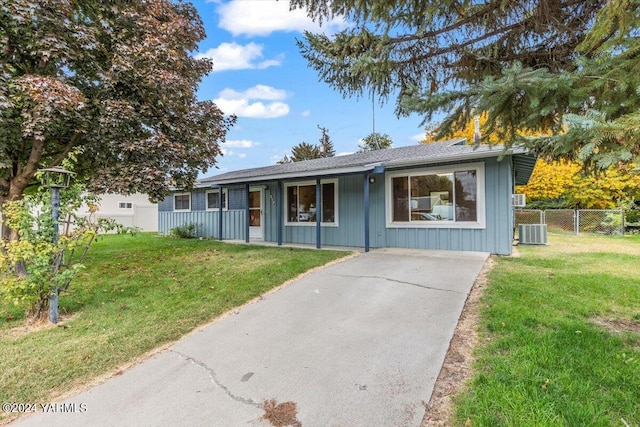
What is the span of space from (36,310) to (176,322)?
1858 millimetres

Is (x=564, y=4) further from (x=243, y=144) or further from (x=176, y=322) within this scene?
(x=243, y=144)

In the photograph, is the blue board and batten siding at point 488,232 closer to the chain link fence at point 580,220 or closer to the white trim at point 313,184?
the white trim at point 313,184

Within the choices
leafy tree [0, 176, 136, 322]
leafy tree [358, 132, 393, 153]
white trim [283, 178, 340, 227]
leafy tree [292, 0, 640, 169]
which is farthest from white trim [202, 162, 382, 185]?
leafy tree [358, 132, 393, 153]

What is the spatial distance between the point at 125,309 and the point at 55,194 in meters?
1.74

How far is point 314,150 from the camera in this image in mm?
33625

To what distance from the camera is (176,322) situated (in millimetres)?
4094

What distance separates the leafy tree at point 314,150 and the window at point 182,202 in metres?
19.6

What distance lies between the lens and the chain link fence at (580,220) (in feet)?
46.0

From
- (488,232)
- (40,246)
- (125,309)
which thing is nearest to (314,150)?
(488,232)

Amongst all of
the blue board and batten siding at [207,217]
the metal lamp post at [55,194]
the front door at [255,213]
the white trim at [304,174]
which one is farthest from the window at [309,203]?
the metal lamp post at [55,194]

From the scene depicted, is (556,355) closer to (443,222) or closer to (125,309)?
(125,309)

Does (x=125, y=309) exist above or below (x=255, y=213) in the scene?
below

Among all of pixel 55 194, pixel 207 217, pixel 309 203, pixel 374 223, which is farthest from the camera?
pixel 207 217

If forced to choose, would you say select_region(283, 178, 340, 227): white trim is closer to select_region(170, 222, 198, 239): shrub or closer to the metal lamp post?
select_region(170, 222, 198, 239): shrub
